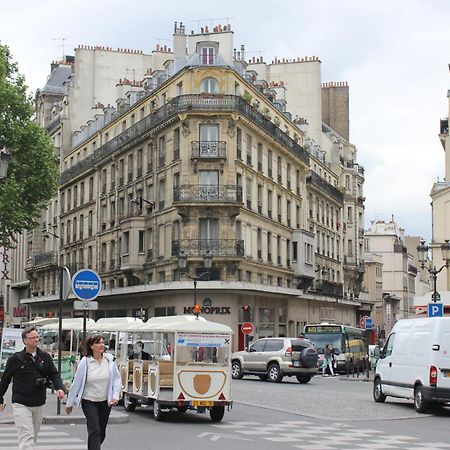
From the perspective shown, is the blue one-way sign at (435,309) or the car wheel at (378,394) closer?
the car wheel at (378,394)

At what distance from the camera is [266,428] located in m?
16.6

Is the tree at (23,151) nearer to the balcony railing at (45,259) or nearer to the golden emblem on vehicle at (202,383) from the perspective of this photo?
the golden emblem on vehicle at (202,383)

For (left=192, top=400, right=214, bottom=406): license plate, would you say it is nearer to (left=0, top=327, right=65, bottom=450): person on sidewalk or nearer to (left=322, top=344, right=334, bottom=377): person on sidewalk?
(left=0, top=327, right=65, bottom=450): person on sidewalk

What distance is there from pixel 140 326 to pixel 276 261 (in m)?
38.1

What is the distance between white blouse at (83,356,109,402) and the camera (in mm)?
10367

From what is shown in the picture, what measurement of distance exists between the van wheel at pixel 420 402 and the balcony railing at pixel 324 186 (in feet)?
150

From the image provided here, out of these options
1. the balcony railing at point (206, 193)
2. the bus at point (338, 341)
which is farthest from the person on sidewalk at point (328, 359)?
the balcony railing at point (206, 193)

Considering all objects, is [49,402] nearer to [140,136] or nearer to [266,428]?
[266,428]

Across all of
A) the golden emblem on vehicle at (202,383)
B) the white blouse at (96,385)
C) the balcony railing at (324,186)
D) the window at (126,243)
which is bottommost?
the golden emblem on vehicle at (202,383)

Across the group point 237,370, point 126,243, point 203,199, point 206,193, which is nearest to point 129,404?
point 237,370

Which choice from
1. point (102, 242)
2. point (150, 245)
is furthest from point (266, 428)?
point (102, 242)

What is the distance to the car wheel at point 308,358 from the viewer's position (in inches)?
1303

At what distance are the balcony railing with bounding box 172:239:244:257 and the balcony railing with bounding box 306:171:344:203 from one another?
17078 mm

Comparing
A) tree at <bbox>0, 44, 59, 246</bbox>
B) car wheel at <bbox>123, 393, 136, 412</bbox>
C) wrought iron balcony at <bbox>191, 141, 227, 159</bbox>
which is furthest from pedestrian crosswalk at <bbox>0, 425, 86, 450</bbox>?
wrought iron balcony at <bbox>191, 141, 227, 159</bbox>
